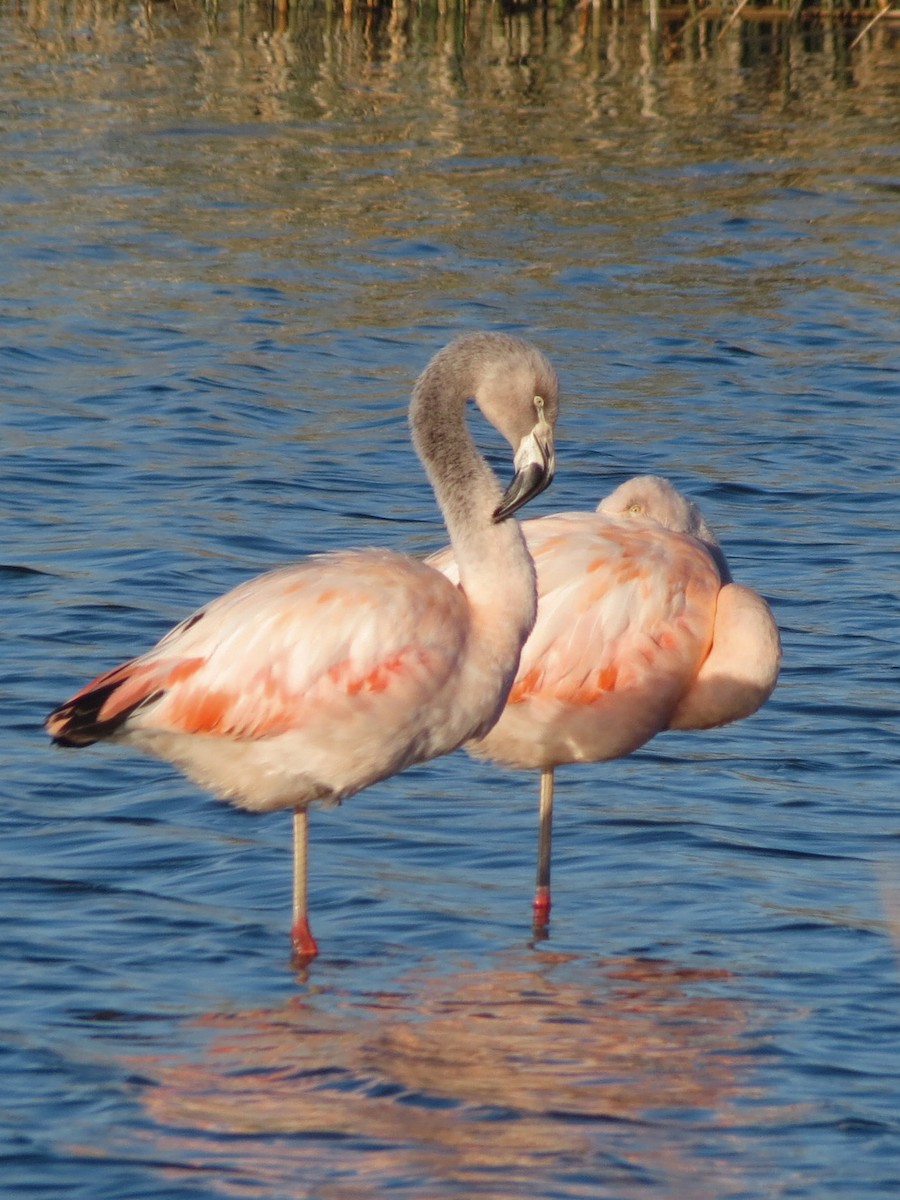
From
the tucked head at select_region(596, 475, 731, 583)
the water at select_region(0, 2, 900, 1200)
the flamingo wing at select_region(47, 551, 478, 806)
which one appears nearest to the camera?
the water at select_region(0, 2, 900, 1200)

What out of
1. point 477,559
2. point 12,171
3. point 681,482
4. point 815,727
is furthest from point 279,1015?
point 12,171

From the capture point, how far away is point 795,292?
46.5ft

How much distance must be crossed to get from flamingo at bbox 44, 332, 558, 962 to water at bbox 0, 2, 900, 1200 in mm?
517

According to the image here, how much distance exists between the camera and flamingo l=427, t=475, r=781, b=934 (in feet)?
20.3

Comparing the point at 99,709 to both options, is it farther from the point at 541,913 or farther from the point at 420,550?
the point at 420,550

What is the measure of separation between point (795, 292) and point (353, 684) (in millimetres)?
9369

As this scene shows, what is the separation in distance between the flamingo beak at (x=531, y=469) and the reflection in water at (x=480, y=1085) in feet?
3.95

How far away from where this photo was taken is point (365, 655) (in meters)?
5.43

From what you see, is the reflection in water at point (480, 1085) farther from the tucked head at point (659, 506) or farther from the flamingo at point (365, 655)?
the tucked head at point (659, 506)

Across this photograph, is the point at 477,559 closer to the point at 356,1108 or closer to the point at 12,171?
→ the point at 356,1108

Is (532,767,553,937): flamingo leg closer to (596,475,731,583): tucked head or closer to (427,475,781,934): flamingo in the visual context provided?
(427,475,781,934): flamingo

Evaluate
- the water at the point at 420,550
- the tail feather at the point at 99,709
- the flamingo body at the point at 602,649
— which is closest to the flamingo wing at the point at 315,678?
the tail feather at the point at 99,709

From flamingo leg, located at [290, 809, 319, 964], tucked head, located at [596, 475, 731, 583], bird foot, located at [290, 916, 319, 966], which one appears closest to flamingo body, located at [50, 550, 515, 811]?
flamingo leg, located at [290, 809, 319, 964]

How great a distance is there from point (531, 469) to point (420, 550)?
11.2 feet
